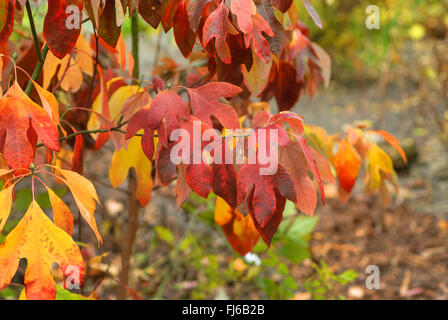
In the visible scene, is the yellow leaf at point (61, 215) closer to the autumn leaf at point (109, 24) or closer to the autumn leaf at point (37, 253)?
the autumn leaf at point (37, 253)

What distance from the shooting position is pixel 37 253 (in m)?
0.58

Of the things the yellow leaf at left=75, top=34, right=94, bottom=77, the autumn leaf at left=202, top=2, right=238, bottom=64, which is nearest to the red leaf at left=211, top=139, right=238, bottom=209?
the autumn leaf at left=202, top=2, right=238, bottom=64

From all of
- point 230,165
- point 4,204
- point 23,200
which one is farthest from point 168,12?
point 23,200

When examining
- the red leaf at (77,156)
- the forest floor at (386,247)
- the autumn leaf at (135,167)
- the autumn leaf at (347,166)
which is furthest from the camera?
the forest floor at (386,247)

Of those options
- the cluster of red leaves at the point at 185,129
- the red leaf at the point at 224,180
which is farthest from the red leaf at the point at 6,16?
the red leaf at the point at 224,180

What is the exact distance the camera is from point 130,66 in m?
1.02

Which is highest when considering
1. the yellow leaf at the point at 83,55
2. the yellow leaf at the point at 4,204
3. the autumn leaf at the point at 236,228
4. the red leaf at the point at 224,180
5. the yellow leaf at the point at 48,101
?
the yellow leaf at the point at 83,55

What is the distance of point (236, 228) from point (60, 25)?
1.49ft

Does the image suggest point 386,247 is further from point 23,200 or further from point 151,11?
point 151,11

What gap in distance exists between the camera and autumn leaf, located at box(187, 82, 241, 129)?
0.69 meters

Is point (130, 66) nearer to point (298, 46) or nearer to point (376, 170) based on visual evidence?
point (298, 46)

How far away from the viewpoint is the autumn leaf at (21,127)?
0.59 m

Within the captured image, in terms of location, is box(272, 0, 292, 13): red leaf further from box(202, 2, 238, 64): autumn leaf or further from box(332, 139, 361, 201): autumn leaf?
box(332, 139, 361, 201): autumn leaf

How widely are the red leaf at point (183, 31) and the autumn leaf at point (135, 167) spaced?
0.79 feet
